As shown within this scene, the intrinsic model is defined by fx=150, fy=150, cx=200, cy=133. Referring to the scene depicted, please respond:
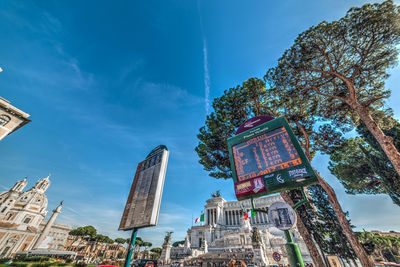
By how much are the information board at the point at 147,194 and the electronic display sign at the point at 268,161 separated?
4259 millimetres

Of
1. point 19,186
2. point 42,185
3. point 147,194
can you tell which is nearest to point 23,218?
point 19,186

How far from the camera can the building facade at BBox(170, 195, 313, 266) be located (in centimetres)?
2058

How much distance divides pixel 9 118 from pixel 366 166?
137 feet

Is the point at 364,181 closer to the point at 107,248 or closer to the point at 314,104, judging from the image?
the point at 314,104

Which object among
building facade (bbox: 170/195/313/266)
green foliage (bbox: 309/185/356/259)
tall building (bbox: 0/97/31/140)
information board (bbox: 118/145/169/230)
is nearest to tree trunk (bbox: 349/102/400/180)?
green foliage (bbox: 309/185/356/259)

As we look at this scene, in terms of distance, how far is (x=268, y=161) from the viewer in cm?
516

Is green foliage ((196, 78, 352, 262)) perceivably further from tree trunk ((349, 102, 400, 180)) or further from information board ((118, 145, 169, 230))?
information board ((118, 145, 169, 230))

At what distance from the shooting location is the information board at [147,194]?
7.33 m

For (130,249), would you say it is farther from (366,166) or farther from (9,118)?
(366,166)

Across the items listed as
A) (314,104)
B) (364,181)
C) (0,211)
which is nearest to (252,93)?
(314,104)

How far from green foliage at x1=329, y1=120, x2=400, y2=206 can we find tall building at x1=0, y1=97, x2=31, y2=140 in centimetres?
3426

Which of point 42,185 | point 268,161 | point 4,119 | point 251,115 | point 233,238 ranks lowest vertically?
point 268,161

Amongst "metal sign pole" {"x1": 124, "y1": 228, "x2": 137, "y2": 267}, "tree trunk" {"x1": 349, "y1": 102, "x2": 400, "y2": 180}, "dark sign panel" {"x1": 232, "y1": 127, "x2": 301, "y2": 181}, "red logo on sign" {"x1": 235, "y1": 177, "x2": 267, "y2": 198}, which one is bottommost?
"metal sign pole" {"x1": 124, "y1": 228, "x2": 137, "y2": 267}

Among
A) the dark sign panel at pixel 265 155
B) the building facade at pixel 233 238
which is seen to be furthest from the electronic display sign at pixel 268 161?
the building facade at pixel 233 238
